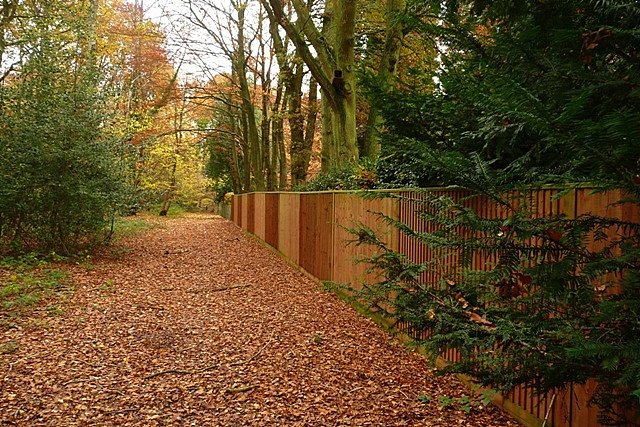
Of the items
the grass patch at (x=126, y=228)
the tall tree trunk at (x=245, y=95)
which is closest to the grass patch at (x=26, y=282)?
the grass patch at (x=126, y=228)

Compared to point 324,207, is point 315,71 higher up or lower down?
higher up

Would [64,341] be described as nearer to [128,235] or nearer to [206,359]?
[206,359]

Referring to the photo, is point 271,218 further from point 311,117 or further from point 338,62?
point 311,117

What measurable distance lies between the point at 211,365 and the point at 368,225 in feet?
8.57

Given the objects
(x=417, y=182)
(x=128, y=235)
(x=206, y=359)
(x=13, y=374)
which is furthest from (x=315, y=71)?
(x=128, y=235)

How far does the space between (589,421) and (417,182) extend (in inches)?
→ 104

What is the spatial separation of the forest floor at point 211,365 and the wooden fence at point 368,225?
0.45m

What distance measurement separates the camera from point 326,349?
5.21 metres

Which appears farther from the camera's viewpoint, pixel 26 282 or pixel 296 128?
pixel 296 128

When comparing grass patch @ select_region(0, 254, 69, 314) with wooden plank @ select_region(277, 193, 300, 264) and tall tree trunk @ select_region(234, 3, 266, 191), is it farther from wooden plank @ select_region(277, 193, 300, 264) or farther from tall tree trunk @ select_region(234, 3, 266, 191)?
tall tree trunk @ select_region(234, 3, 266, 191)

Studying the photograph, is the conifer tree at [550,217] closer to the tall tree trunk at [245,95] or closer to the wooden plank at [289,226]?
the wooden plank at [289,226]

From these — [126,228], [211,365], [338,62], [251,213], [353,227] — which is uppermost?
[338,62]

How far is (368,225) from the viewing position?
627cm

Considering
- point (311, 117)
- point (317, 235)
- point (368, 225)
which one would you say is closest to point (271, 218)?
point (317, 235)
